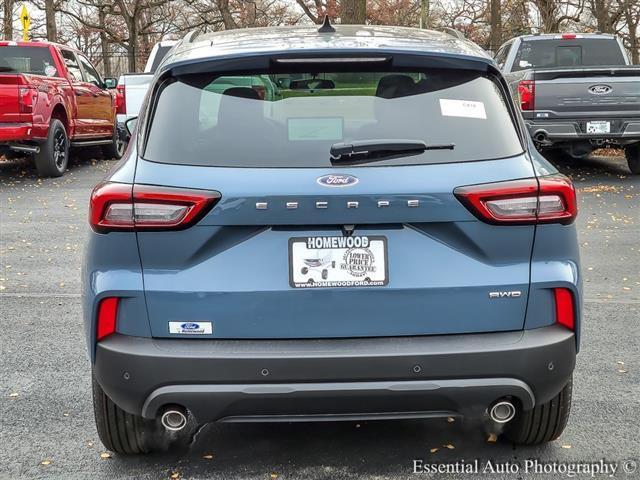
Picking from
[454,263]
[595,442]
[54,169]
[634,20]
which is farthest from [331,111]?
[634,20]

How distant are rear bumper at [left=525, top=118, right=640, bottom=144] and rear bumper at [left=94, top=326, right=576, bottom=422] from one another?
880cm

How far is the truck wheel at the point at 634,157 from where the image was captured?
40.8 feet

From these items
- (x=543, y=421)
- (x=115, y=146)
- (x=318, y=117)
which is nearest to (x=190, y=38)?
(x=318, y=117)

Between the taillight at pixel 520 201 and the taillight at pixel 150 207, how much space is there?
90cm

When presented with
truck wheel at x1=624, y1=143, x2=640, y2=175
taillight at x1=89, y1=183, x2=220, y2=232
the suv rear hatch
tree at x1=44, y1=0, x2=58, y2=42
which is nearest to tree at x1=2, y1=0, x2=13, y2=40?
tree at x1=44, y1=0, x2=58, y2=42

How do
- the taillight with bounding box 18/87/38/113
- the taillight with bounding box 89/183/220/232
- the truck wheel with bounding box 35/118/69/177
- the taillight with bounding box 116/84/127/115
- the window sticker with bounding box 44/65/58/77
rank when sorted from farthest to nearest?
the taillight with bounding box 116/84/127/115, the window sticker with bounding box 44/65/58/77, the truck wheel with bounding box 35/118/69/177, the taillight with bounding box 18/87/38/113, the taillight with bounding box 89/183/220/232

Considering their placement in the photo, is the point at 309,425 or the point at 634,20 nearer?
the point at 309,425

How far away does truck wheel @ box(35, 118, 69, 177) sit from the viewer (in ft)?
40.6

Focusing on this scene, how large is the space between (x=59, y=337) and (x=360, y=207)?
303 cm

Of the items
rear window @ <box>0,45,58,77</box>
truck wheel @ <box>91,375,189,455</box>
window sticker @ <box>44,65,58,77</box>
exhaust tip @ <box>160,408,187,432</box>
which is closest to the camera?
exhaust tip @ <box>160,408,187,432</box>

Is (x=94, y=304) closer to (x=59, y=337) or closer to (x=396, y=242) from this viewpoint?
(x=396, y=242)

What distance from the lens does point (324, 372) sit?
2.91 metres

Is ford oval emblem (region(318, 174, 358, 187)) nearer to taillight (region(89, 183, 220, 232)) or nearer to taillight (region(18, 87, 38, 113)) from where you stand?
taillight (region(89, 183, 220, 232))

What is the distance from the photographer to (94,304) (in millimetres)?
2984
